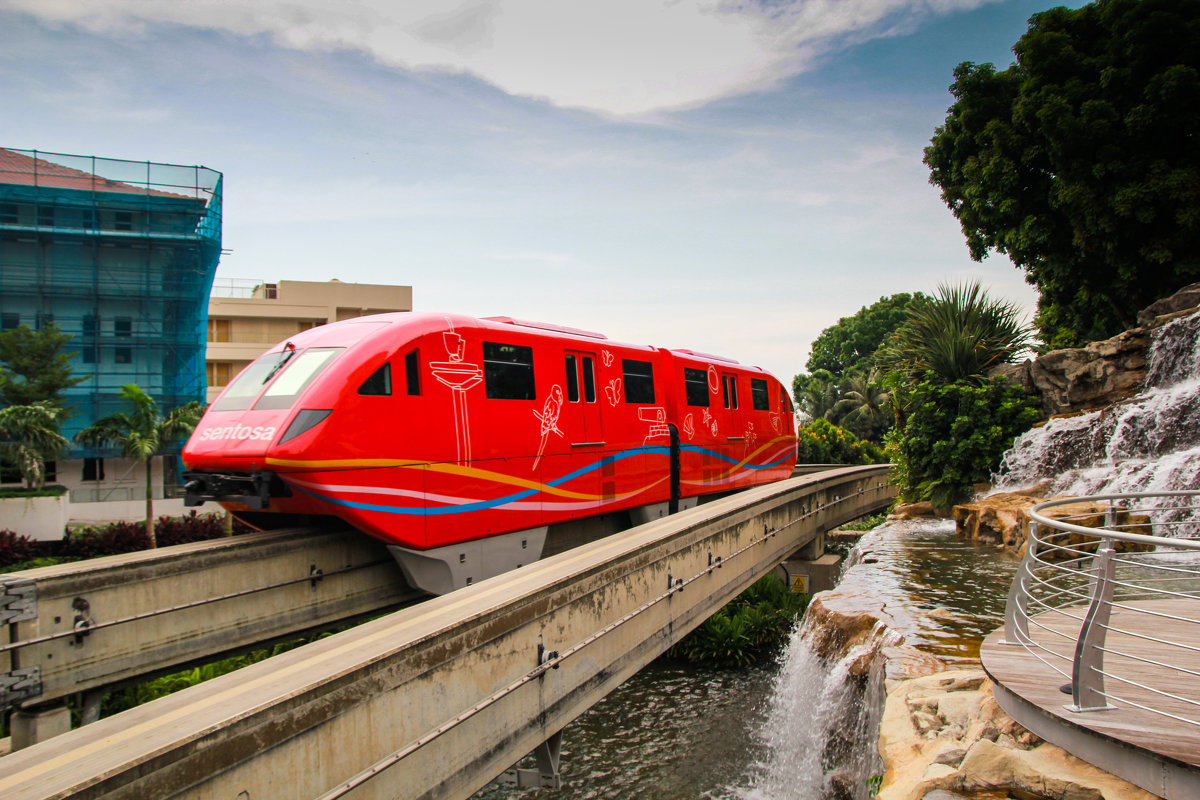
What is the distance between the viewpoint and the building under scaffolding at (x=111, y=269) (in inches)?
1405

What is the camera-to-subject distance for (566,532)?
40.1 feet

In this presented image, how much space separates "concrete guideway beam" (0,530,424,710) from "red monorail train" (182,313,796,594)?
2.18ft

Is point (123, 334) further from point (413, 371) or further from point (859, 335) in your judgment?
point (859, 335)

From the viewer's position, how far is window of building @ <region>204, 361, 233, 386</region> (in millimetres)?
48531

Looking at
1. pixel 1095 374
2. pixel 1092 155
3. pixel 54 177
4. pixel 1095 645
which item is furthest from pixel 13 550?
pixel 1092 155

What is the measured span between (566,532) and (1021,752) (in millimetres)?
7861

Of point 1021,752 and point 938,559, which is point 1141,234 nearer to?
point 938,559

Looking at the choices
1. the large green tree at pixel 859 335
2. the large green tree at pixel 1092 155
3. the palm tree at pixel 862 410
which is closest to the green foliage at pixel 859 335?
the large green tree at pixel 859 335

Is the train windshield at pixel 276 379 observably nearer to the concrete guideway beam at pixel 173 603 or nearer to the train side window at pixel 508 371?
the concrete guideway beam at pixel 173 603

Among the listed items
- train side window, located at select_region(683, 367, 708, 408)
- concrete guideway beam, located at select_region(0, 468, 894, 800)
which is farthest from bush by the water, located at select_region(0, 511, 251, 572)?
concrete guideway beam, located at select_region(0, 468, 894, 800)

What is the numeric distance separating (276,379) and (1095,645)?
7.72 m

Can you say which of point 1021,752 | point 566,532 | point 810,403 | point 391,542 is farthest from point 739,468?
point 810,403

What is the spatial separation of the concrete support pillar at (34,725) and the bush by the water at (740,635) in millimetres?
11718

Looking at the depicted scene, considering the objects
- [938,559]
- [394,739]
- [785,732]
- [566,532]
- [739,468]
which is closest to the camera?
[394,739]
